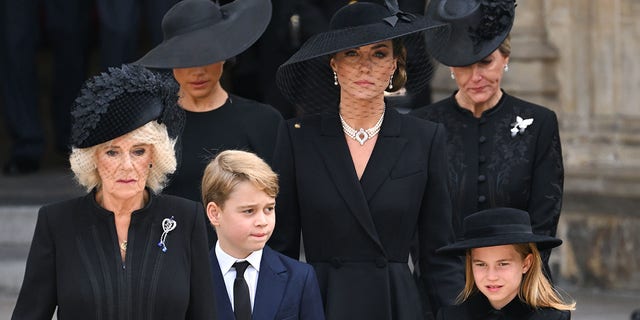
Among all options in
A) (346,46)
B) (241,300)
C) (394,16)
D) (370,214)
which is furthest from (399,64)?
(241,300)

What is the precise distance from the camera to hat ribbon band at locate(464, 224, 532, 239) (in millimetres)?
5207

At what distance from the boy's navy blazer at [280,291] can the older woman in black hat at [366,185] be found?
0.31m

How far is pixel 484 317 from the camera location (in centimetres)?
520

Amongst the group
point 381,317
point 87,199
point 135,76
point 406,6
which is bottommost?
point 381,317

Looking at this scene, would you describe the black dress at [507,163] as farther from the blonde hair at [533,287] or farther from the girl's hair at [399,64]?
the blonde hair at [533,287]

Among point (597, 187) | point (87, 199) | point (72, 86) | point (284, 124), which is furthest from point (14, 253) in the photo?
point (87, 199)

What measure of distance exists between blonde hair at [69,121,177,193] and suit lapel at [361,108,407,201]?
85 cm

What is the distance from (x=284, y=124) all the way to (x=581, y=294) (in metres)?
4.10

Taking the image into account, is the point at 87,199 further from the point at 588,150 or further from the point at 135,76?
the point at 588,150

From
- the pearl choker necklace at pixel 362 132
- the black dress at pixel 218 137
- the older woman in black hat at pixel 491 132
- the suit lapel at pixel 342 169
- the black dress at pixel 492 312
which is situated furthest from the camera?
the older woman in black hat at pixel 491 132

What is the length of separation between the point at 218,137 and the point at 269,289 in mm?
1151

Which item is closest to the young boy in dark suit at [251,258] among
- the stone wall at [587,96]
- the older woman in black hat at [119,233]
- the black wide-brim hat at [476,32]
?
the older woman in black hat at [119,233]

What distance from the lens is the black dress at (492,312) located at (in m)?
5.12

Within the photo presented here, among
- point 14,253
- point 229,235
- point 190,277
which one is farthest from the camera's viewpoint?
point 14,253
